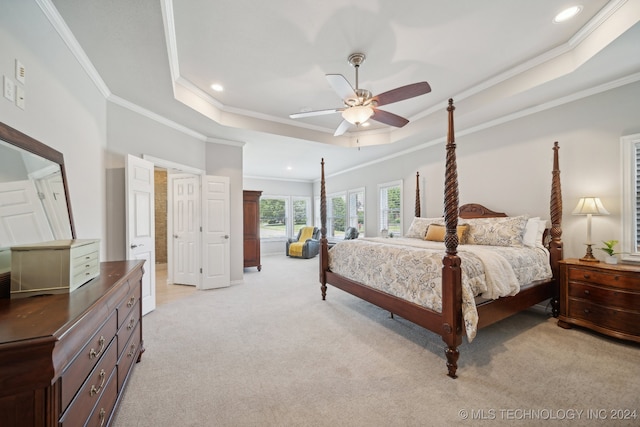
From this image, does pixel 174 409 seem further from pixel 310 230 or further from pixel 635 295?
pixel 310 230

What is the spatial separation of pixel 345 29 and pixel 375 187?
4.31 meters

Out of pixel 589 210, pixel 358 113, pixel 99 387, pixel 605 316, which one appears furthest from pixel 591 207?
pixel 99 387

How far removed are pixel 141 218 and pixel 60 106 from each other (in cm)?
165

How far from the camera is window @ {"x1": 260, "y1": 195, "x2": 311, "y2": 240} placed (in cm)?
877

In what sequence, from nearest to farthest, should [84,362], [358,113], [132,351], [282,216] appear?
[84,362]
[132,351]
[358,113]
[282,216]

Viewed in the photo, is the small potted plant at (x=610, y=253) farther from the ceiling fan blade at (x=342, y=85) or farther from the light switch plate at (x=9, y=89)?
the light switch plate at (x=9, y=89)

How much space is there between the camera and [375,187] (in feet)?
20.9

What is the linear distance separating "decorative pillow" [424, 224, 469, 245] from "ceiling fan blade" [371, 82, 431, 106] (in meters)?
2.10

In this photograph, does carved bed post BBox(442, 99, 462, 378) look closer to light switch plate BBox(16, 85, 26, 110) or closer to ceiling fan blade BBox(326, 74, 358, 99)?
ceiling fan blade BBox(326, 74, 358, 99)

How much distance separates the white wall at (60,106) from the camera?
1543mm

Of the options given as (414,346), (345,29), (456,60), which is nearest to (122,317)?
(414,346)

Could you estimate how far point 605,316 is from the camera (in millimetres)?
2527

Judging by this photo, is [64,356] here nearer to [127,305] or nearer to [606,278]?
[127,305]

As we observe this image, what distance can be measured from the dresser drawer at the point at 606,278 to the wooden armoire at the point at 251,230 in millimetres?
5364
